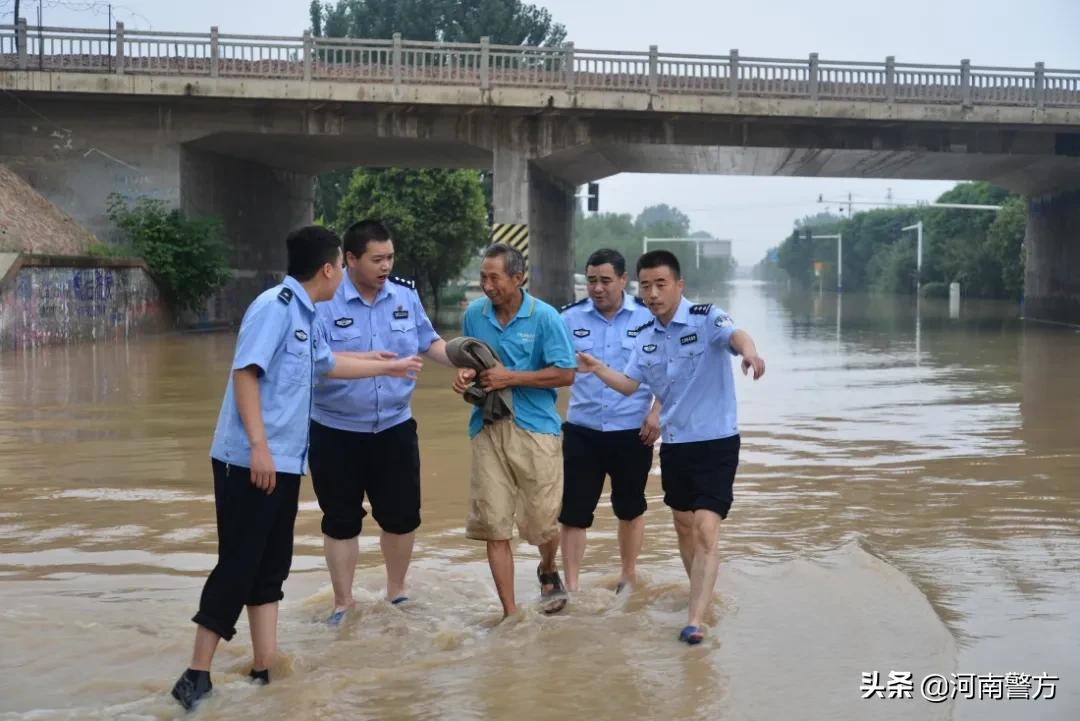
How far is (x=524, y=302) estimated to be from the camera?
6.55 metres

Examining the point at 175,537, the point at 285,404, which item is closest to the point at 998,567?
the point at 285,404

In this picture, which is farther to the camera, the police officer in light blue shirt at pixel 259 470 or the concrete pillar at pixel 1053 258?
the concrete pillar at pixel 1053 258

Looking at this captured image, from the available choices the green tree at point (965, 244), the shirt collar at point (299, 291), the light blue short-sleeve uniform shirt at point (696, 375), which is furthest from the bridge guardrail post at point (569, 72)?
the green tree at point (965, 244)

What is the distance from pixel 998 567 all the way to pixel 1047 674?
79.2 inches

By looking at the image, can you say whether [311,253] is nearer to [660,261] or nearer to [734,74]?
[660,261]

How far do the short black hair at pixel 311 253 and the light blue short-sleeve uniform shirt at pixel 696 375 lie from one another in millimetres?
1931

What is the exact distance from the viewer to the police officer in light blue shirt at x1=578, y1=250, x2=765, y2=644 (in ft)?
20.8

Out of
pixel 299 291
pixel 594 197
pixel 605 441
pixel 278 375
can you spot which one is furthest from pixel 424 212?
pixel 278 375

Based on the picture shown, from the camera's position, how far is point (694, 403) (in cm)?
655

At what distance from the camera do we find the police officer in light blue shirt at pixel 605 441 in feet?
23.6

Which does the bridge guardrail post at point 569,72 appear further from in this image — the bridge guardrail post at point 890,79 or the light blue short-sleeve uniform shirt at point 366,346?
the light blue short-sleeve uniform shirt at point 366,346

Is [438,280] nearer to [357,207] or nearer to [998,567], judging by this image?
[357,207]

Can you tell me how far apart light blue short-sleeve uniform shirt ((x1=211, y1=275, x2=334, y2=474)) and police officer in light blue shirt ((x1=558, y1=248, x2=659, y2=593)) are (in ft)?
7.11

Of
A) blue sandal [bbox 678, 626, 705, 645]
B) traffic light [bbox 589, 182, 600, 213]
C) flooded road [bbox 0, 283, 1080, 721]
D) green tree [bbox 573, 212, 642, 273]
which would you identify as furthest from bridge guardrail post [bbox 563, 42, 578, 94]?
green tree [bbox 573, 212, 642, 273]
